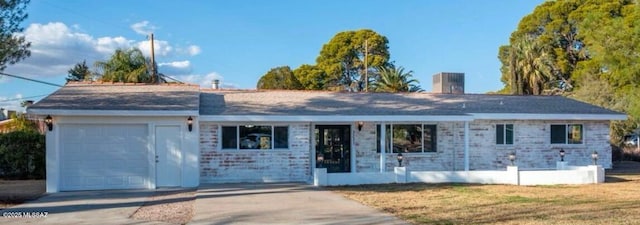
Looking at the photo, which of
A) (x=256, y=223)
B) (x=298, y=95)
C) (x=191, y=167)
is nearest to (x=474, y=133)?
(x=298, y=95)

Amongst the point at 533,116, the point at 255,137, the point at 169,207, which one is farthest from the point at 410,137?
the point at 169,207

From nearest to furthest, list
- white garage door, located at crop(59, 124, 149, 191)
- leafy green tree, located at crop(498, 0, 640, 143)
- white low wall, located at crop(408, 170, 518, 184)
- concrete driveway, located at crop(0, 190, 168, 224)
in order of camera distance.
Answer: concrete driveway, located at crop(0, 190, 168, 224) < white garage door, located at crop(59, 124, 149, 191) < white low wall, located at crop(408, 170, 518, 184) < leafy green tree, located at crop(498, 0, 640, 143)

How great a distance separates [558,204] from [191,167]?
9.38m

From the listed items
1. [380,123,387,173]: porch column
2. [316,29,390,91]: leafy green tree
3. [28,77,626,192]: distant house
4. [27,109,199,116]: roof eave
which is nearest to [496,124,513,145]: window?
[28,77,626,192]: distant house

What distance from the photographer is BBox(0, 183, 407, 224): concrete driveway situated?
984cm

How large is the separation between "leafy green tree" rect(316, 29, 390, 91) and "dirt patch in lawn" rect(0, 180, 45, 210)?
106 ft

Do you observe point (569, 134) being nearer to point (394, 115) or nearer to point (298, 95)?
point (394, 115)

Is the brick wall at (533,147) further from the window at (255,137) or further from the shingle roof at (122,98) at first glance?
the shingle roof at (122,98)

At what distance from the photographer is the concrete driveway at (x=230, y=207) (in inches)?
387

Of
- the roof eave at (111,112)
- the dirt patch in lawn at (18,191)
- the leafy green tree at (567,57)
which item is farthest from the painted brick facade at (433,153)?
the dirt patch in lawn at (18,191)

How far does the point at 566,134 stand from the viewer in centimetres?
2064

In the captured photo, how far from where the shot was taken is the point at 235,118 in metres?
16.9

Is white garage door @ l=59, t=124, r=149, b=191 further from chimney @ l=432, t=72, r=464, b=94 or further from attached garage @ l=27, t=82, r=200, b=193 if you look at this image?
chimney @ l=432, t=72, r=464, b=94

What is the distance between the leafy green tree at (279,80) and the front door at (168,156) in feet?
88.6
